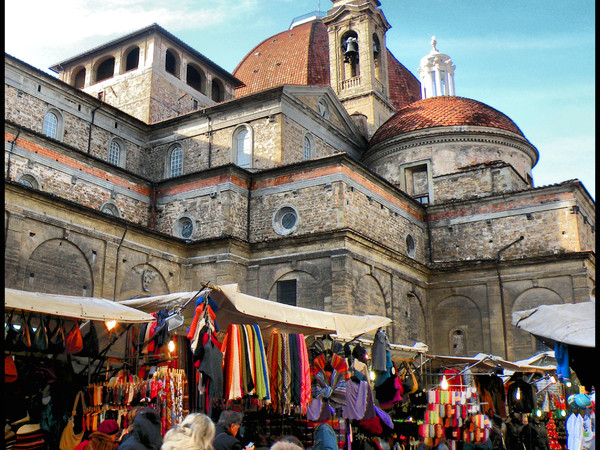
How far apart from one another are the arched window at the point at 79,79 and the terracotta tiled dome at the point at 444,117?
14.7 m

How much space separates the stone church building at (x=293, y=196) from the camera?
20.2m

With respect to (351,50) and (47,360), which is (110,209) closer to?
(47,360)

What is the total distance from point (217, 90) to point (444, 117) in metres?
12.0

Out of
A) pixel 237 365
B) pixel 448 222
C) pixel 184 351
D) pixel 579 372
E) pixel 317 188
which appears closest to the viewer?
pixel 579 372

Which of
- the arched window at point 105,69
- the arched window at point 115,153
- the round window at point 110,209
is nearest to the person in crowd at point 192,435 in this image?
the round window at point 110,209

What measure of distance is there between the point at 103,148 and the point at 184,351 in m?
16.8

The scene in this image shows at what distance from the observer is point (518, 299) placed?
24.2 metres

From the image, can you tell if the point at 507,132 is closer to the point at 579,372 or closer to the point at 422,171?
the point at 422,171

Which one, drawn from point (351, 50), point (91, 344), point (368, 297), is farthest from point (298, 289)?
point (351, 50)

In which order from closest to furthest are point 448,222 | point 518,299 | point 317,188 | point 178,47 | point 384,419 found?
1. point 384,419
2. point 317,188
3. point 518,299
4. point 448,222
5. point 178,47

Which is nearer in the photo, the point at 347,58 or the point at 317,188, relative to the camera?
the point at 317,188

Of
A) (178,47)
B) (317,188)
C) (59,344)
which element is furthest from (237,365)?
(178,47)

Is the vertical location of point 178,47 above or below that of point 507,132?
above

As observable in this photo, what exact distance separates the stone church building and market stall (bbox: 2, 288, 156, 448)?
25.3ft
